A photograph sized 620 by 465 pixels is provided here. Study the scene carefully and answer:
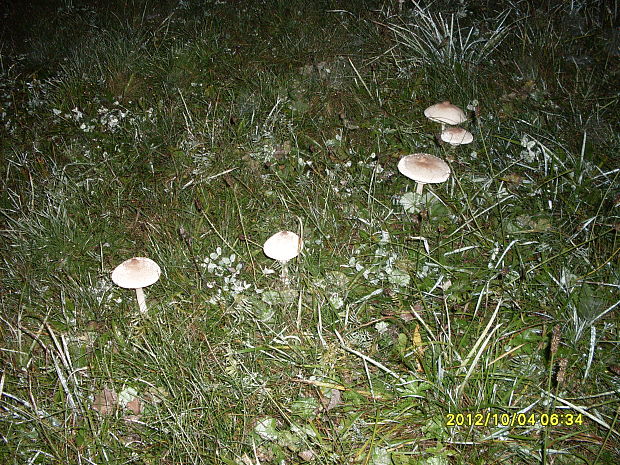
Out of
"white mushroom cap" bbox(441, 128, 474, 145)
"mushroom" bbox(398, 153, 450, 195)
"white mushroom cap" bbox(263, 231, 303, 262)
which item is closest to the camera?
"white mushroom cap" bbox(263, 231, 303, 262)

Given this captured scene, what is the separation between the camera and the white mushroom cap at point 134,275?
2594 mm

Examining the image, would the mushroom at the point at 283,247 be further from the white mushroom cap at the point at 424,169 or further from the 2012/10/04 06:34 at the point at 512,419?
the 2012/10/04 06:34 at the point at 512,419

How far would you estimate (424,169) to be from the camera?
3.12 meters

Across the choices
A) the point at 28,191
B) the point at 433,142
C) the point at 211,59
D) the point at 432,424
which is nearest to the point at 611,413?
the point at 432,424

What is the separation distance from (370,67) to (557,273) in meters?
3.10

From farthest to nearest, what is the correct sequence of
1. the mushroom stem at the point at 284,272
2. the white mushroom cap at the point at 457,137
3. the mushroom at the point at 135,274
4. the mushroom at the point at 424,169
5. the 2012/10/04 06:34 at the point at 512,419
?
the white mushroom cap at the point at 457,137
the mushroom at the point at 424,169
the mushroom stem at the point at 284,272
the mushroom at the point at 135,274
the 2012/10/04 06:34 at the point at 512,419

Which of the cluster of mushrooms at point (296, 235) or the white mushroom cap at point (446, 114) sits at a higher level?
the white mushroom cap at point (446, 114)

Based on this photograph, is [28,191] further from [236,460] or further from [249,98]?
[236,460]

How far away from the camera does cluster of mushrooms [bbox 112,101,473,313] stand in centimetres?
262

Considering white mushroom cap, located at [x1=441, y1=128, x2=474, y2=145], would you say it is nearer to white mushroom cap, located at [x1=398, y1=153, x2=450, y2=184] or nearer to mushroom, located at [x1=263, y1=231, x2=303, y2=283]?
white mushroom cap, located at [x1=398, y1=153, x2=450, y2=184]

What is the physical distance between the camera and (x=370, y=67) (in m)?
4.90

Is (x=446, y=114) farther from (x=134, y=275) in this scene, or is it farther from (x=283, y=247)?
(x=134, y=275)

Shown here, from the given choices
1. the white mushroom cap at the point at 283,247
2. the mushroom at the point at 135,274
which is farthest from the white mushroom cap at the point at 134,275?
the white mushroom cap at the point at 283,247

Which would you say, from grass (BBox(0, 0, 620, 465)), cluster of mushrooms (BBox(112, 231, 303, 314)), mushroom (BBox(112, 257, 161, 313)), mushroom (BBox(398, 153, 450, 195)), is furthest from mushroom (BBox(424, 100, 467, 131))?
mushroom (BBox(112, 257, 161, 313))
